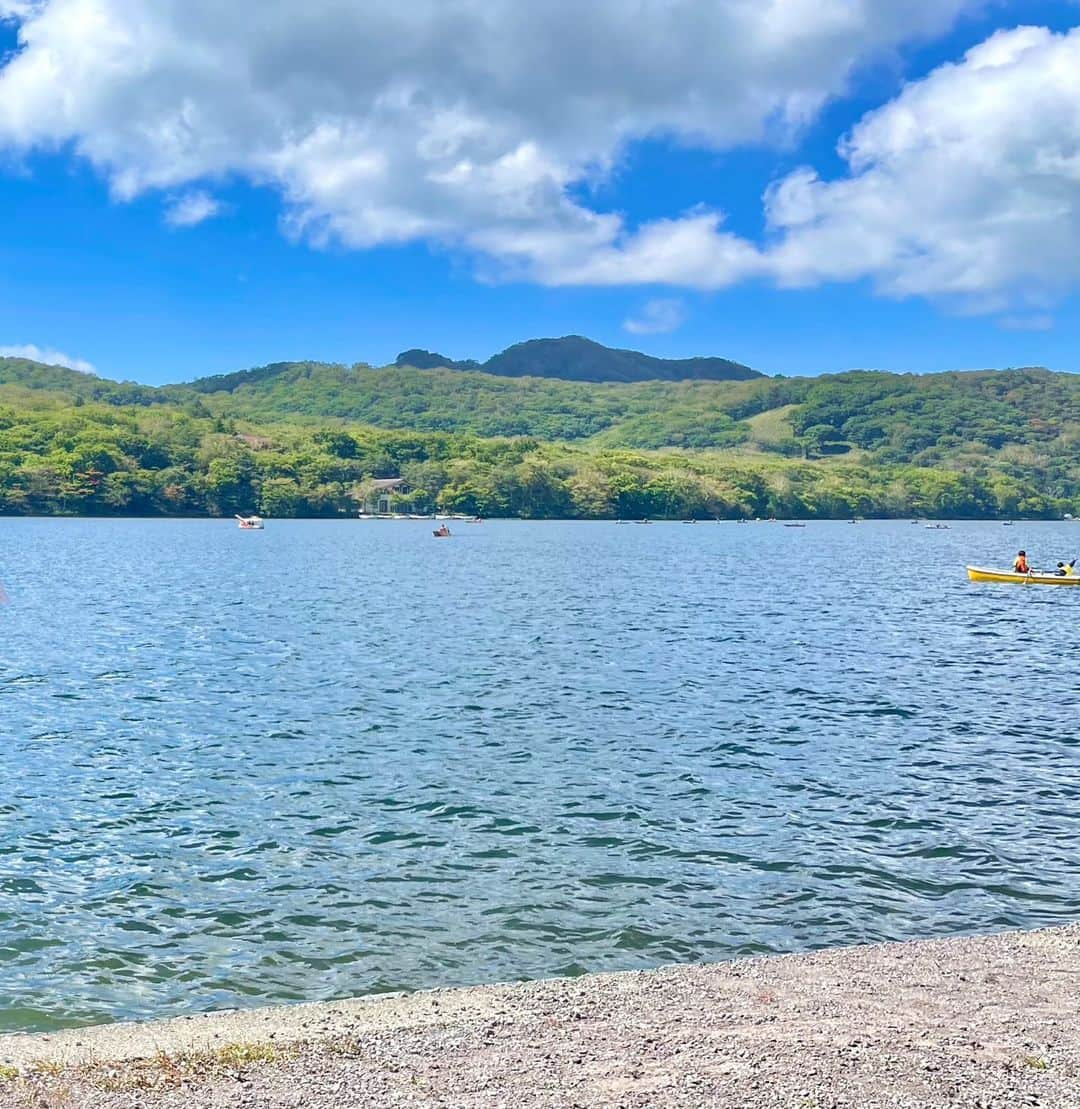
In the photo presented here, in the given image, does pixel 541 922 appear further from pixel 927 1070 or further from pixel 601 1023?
pixel 927 1070

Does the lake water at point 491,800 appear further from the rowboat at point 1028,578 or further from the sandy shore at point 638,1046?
the rowboat at point 1028,578

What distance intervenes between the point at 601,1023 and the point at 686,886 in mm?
6699

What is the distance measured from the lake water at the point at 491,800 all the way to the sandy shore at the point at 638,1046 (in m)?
1.60

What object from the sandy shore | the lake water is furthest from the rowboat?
the sandy shore

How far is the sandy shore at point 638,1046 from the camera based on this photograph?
397 inches

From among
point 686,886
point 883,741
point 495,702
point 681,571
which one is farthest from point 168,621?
point 681,571

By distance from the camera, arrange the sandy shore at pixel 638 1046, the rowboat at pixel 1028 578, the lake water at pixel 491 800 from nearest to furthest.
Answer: the sandy shore at pixel 638 1046 < the lake water at pixel 491 800 < the rowboat at pixel 1028 578

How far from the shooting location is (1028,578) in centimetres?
8650

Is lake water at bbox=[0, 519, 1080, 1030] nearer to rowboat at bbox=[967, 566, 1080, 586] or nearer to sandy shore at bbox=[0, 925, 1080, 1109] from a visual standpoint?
sandy shore at bbox=[0, 925, 1080, 1109]

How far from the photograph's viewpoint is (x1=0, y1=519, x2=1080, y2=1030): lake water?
52.7 feet

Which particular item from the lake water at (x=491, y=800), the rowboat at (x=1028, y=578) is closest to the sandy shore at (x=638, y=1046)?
the lake water at (x=491, y=800)

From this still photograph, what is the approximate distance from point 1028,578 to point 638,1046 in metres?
83.5

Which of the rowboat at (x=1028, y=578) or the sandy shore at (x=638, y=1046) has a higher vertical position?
the rowboat at (x=1028, y=578)

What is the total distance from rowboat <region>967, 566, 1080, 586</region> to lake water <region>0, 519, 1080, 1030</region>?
30.7m
